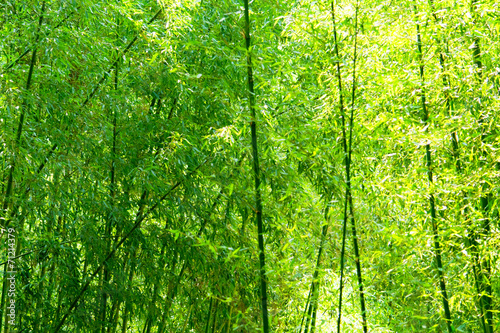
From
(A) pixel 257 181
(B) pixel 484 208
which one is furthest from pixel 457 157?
(A) pixel 257 181

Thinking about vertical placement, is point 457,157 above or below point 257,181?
above

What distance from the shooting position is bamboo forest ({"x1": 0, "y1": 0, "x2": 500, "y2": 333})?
2.78m

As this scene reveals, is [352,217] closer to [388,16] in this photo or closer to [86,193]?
[388,16]

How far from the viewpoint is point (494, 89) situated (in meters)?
2.75

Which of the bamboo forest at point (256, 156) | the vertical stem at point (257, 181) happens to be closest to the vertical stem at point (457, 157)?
the bamboo forest at point (256, 156)

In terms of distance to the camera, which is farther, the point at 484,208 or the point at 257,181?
the point at 484,208

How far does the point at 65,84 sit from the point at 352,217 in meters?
2.04

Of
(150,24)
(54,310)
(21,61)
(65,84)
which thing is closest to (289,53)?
(150,24)


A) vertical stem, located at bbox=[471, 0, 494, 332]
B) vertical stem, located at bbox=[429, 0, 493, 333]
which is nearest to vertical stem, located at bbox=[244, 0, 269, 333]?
vertical stem, located at bbox=[429, 0, 493, 333]

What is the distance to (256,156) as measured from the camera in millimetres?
2576

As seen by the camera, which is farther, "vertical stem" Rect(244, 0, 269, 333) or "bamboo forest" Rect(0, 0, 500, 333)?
"bamboo forest" Rect(0, 0, 500, 333)

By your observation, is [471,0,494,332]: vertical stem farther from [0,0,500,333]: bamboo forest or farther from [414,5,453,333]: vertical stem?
[414,5,453,333]: vertical stem

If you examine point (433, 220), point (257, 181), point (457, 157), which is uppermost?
point (457, 157)

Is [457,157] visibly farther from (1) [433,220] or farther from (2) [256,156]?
(2) [256,156]
